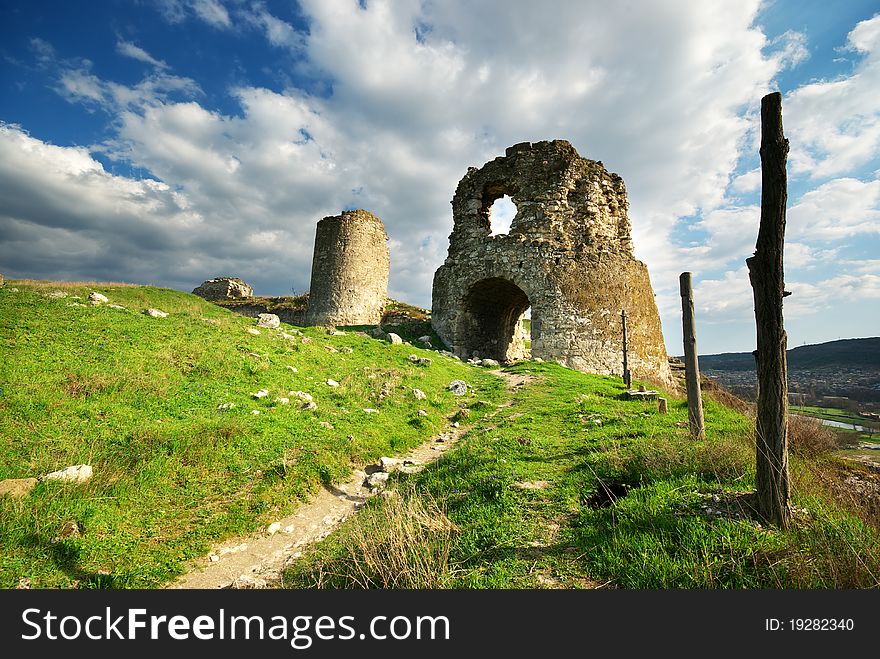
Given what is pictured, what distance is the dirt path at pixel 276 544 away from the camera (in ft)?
12.2

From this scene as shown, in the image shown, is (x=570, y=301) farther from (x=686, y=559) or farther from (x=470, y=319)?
(x=686, y=559)

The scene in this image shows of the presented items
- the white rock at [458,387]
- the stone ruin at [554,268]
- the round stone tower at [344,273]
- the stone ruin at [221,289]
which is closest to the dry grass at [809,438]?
the white rock at [458,387]

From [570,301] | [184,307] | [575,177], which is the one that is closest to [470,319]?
[570,301]

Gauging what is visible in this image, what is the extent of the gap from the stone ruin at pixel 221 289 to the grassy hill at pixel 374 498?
28435mm

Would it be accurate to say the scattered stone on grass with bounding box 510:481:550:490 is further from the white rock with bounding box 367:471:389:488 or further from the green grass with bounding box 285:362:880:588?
the white rock with bounding box 367:471:389:488

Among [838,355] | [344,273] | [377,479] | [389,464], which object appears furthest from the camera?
[838,355]

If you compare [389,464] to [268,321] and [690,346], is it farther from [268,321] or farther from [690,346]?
[268,321]

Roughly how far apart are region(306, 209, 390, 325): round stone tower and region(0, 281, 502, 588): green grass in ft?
43.4

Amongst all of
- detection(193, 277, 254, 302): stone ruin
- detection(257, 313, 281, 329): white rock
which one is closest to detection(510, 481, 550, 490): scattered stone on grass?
detection(257, 313, 281, 329): white rock

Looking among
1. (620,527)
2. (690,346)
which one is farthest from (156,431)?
(690,346)

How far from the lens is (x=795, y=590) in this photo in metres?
2.57

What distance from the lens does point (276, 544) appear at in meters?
4.36

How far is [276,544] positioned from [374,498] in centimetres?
134

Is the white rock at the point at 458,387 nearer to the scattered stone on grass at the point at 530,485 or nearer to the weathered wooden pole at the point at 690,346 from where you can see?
the weathered wooden pole at the point at 690,346
